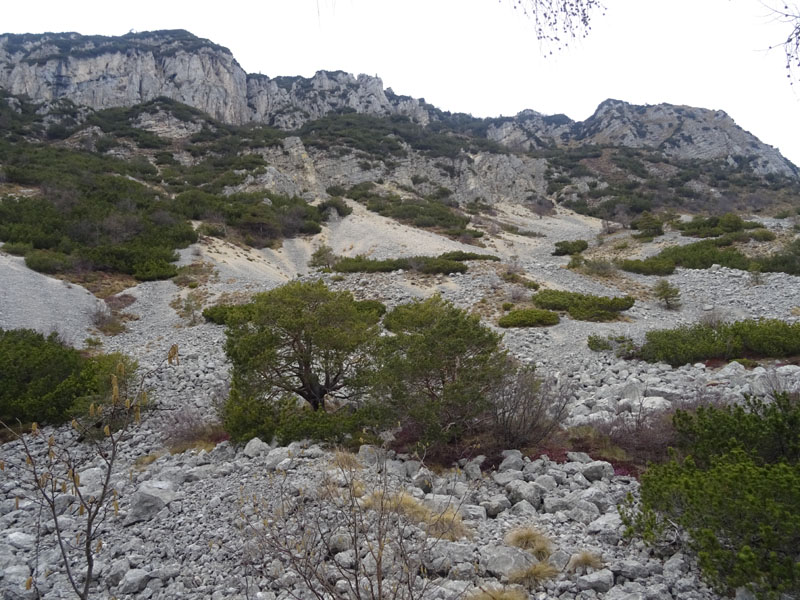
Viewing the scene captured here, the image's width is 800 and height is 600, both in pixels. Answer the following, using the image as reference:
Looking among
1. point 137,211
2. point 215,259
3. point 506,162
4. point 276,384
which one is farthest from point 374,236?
point 506,162

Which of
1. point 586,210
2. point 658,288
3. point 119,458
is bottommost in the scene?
point 119,458

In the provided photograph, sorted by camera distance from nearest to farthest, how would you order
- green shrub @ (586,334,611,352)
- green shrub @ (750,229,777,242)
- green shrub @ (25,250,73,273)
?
green shrub @ (586,334,611,352)
green shrub @ (25,250,73,273)
green shrub @ (750,229,777,242)

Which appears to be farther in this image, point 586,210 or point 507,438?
point 586,210

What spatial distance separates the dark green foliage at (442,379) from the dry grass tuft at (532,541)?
1959mm

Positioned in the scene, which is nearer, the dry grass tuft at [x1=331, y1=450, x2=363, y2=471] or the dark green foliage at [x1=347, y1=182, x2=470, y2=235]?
the dry grass tuft at [x1=331, y1=450, x2=363, y2=471]

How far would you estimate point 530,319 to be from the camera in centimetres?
1480

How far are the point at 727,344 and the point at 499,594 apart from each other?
9672mm

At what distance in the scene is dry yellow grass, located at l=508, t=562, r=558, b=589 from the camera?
3322 millimetres

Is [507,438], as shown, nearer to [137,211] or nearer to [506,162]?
[137,211]

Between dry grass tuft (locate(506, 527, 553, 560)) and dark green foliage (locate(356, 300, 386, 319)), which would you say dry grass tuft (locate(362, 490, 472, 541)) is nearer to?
dry grass tuft (locate(506, 527, 553, 560))

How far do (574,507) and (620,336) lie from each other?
9000mm

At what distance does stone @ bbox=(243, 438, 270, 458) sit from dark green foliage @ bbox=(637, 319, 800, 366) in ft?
29.4

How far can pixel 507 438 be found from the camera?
605 centimetres

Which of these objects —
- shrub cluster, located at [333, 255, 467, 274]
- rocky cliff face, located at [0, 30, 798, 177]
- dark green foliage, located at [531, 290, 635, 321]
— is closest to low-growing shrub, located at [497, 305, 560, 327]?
dark green foliage, located at [531, 290, 635, 321]
